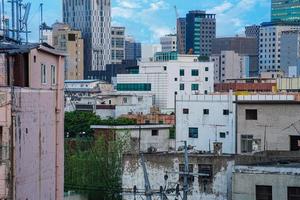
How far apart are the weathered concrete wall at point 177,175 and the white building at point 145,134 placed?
13.8m

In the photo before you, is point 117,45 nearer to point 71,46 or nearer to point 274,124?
point 71,46

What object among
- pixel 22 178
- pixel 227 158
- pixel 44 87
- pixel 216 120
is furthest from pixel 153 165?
pixel 216 120

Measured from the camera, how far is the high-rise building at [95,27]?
177 metres

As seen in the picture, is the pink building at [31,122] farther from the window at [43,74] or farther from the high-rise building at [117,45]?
the high-rise building at [117,45]

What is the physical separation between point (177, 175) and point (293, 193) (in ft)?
20.5

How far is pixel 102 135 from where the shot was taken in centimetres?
4422

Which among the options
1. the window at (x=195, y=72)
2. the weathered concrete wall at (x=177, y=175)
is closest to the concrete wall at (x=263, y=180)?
the weathered concrete wall at (x=177, y=175)

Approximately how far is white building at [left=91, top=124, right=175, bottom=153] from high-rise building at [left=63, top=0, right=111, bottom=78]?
127903 millimetres

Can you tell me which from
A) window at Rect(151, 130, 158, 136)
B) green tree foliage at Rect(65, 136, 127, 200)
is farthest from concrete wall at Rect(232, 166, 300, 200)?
window at Rect(151, 130, 158, 136)

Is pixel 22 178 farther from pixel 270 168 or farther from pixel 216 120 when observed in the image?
pixel 216 120

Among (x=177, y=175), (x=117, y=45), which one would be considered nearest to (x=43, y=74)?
(x=177, y=175)

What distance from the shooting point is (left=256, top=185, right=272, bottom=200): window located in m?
23.0

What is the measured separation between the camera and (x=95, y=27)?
589ft

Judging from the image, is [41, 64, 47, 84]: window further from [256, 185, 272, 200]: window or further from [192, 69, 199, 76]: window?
[192, 69, 199, 76]: window
